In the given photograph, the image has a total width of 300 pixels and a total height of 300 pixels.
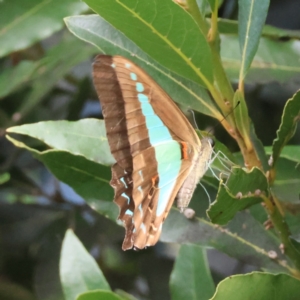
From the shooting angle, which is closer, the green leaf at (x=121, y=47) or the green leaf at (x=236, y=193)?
the green leaf at (x=236, y=193)

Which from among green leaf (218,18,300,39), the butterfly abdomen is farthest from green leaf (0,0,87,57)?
the butterfly abdomen

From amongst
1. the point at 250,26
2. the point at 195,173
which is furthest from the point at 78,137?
the point at 250,26

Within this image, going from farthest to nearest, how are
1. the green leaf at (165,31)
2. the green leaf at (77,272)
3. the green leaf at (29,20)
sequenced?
1. the green leaf at (29,20)
2. the green leaf at (77,272)
3. the green leaf at (165,31)

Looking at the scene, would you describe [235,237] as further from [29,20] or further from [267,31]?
[29,20]

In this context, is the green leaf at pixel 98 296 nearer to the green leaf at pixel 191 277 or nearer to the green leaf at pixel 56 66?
the green leaf at pixel 191 277

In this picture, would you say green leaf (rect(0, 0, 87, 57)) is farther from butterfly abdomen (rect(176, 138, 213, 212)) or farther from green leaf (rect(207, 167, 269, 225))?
green leaf (rect(207, 167, 269, 225))

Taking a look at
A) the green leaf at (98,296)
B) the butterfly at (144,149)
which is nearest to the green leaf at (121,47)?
the butterfly at (144,149)

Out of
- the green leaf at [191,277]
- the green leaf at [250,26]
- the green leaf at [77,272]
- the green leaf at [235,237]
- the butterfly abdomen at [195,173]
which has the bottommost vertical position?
Answer: the green leaf at [191,277]
